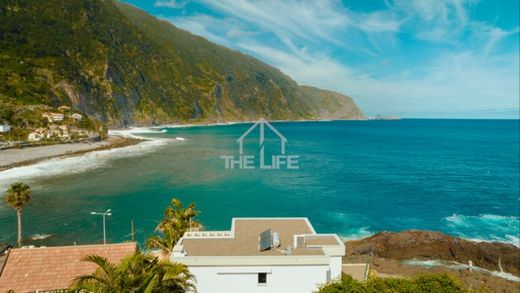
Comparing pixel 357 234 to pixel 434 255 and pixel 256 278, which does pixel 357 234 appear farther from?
→ pixel 256 278

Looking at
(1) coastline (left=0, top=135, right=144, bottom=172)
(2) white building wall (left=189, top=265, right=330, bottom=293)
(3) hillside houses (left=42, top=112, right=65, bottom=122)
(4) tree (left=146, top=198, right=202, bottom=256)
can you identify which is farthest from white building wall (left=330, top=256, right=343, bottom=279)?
(3) hillside houses (left=42, top=112, right=65, bottom=122)

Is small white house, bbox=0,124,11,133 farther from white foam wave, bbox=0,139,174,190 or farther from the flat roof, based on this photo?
the flat roof

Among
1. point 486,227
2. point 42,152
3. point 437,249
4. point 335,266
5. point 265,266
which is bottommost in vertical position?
point 486,227

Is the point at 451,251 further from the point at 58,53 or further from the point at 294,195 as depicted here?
the point at 58,53

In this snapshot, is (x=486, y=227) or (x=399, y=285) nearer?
(x=399, y=285)

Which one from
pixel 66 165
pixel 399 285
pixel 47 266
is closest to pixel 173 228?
pixel 47 266

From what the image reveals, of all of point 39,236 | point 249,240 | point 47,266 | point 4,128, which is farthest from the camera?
point 4,128

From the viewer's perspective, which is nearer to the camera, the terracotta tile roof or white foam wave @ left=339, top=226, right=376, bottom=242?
the terracotta tile roof
